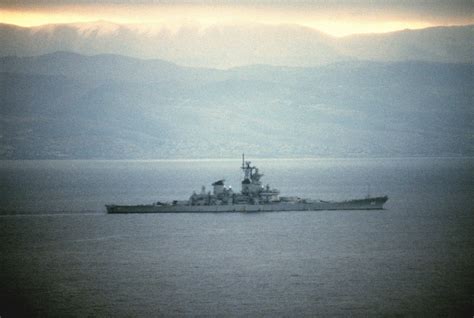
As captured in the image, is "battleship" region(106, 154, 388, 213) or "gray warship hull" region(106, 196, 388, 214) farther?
"gray warship hull" region(106, 196, 388, 214)

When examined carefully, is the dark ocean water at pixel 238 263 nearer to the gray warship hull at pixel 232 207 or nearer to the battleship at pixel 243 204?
the gray warship hull at pixel 232 207

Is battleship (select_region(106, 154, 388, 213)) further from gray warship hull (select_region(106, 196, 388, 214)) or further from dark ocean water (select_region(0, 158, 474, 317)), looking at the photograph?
dark ocean water (select_region(0, 158, 474, 317))

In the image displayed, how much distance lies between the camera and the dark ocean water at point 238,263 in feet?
199

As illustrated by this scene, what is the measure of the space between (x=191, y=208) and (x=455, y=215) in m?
34.5

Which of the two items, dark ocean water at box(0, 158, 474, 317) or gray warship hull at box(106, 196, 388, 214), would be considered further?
gray warship hull at box(106, 196, 388, 214)

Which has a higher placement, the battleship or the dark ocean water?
the battleship

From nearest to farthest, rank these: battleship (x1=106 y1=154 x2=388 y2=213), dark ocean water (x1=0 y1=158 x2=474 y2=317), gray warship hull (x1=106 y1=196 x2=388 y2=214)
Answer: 1. dark ocean water (x1=0 y1=158 x2=474 y2=317)
2. battleship (x1=106 y1=154 x2=388 y2=213)
3. gray warship hull (x1=106 y1=196 x2=388 y2=214)

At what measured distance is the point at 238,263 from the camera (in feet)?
248

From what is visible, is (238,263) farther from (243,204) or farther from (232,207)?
(232,207)

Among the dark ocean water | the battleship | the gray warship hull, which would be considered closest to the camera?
the dark ocean water

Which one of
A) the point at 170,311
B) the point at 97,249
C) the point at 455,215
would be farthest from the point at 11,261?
the point at 455,215

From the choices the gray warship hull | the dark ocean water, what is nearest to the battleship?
the gray warship hull

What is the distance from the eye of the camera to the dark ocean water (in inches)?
2383

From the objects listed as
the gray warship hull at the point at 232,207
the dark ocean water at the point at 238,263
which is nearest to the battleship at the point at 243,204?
the gray warship hull at the point at 232,207
